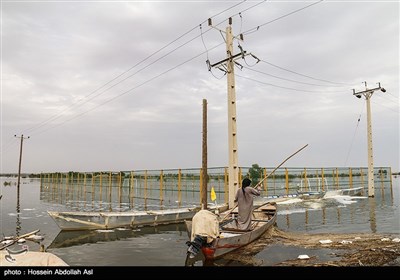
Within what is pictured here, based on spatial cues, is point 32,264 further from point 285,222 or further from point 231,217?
point 285,222

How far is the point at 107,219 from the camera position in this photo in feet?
53.5

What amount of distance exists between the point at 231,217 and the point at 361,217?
31.8ft

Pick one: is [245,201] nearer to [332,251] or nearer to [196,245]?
[196,245]

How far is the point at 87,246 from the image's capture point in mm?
12883

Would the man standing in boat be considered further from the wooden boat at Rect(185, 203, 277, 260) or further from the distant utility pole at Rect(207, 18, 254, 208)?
the distant utility pole at Rect(207, 18, 254, 208)

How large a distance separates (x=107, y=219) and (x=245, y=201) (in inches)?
339

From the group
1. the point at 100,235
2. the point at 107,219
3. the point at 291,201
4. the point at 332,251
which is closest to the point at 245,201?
the point at 332,251

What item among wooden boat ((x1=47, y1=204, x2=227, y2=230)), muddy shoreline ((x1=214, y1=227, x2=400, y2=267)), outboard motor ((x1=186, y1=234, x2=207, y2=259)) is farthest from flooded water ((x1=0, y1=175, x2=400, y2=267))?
outboard motor ((x1=186, y1=234, x2=207, y2=259))

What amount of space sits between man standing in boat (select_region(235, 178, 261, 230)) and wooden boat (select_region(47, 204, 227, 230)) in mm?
5227

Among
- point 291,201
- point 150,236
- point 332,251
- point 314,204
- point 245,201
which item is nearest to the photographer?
point 332,251

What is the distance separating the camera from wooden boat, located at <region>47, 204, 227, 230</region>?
15609mm

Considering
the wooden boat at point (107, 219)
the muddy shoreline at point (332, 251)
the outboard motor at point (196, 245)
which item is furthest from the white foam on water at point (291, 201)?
the outboard motor at point (196, 245)
